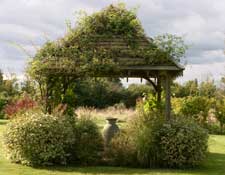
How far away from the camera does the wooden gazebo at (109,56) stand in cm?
1459

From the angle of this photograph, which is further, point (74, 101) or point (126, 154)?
point (74, 101)

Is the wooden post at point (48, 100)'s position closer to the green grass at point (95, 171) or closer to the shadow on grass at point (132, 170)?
the green grass at point (95, 171)

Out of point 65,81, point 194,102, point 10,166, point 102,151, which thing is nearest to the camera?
point 10,166

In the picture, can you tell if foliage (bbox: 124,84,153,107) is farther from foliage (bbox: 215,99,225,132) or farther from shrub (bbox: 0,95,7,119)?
foliage (bbox: 215,99,225,132)

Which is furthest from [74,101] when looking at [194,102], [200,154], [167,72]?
[194,102]

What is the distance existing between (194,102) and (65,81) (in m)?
16.1

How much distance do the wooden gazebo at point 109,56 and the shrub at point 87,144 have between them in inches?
58.6

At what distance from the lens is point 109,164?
48.0 ft

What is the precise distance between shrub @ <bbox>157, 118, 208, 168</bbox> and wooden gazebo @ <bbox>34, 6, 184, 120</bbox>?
66cm

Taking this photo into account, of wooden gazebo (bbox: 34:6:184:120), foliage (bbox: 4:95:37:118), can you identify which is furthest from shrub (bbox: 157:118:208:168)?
foliage (bbox: 4:95:37:118)

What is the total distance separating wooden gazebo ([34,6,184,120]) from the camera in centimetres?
1459

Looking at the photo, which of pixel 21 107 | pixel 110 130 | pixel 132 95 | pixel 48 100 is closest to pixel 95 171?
pixel 110 130

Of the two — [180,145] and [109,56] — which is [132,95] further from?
[180,145]

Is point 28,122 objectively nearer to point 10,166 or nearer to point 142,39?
point 10,166
